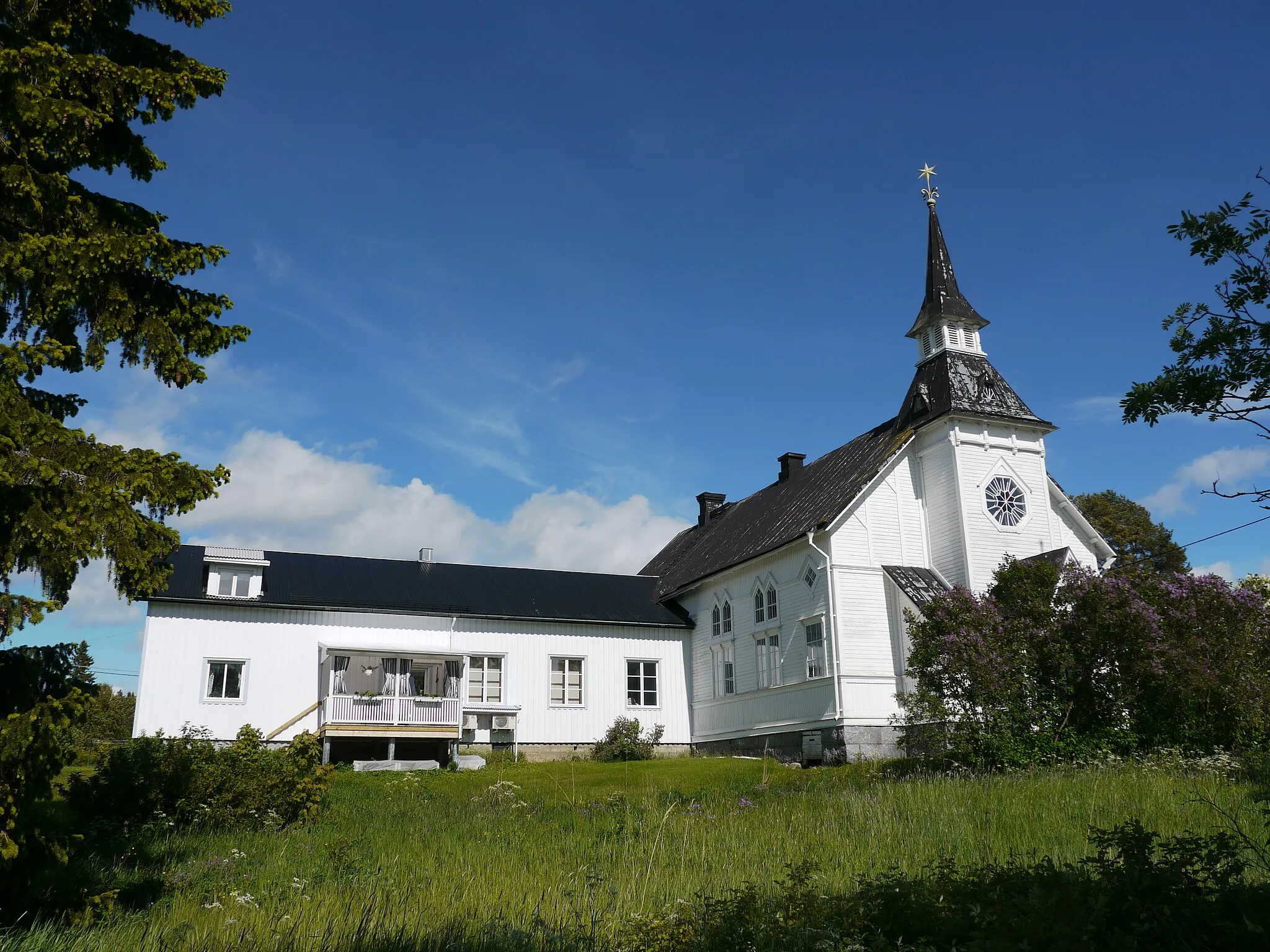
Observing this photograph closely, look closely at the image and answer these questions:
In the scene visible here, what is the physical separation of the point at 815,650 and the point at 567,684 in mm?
8999

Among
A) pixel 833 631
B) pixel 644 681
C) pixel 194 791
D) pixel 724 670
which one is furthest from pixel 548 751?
pixel 194 791

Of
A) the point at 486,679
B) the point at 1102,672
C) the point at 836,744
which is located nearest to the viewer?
the point at 1102,672

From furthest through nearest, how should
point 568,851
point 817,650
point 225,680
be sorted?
point 225,680
point 817,650
point 568,851

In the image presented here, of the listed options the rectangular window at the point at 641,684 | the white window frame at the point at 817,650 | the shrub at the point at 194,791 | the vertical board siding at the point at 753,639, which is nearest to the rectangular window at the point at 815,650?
the white window frame at the point at 817,650

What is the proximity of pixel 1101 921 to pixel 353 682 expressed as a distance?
27.6 meters

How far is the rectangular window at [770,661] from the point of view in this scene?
1114 inches

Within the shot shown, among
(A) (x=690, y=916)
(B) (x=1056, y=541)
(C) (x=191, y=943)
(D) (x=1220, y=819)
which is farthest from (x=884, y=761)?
(C) (x=191, y=943)

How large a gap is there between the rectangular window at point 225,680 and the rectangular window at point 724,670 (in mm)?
14189

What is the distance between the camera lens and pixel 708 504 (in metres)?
40.5

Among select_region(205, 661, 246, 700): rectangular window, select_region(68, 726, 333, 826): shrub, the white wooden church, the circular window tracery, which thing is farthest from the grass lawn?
select_region(205, 661, 246, 700): rectangular window

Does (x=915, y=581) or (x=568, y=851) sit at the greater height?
(x=915, y=581)

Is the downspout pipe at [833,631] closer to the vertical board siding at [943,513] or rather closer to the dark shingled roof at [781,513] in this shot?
the dark shingled roof at [781,513]

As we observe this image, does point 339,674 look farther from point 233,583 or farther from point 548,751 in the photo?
point 548,751

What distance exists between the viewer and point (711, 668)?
105 ft
